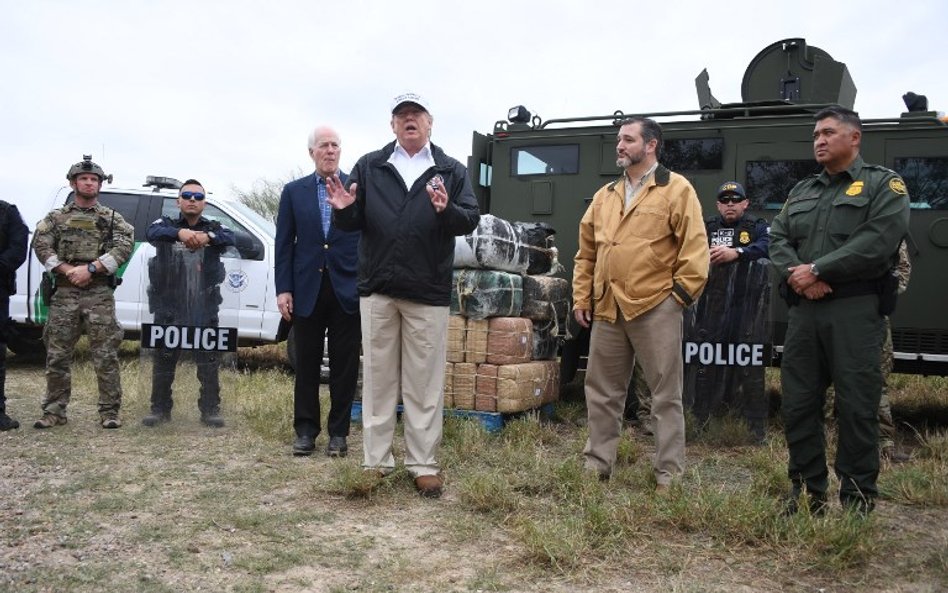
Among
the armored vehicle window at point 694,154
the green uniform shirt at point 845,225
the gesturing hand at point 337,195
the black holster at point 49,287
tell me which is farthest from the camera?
the armored vehicle window at point 694,154

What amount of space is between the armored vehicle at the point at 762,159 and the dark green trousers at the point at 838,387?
274cm

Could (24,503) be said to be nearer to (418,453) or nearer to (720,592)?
(418,453)

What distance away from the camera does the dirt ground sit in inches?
110

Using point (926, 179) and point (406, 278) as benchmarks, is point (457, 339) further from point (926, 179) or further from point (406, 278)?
point (926, 179)

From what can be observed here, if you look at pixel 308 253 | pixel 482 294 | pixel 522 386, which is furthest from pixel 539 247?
pixel 308 253

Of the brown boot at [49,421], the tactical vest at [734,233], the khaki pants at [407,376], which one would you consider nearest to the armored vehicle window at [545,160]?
the tactical vest at [734,233]

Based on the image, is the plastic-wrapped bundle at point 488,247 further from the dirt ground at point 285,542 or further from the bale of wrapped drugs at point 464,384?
the dirt ground at point 285,542

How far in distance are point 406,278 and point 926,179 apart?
4.32 meters

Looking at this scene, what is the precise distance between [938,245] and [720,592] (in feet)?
14.2

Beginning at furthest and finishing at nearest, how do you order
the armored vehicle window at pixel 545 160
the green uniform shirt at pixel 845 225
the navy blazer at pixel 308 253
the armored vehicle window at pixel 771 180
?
1. the armored vehicle window at pixel 545 160
2. the armored vehicle window at pixel 771 180
3. the navy blazer at pixel 308 253
4. the green uniform shirt at pixel 845 225

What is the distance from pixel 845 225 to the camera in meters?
3.46

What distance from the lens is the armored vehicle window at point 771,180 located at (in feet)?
20.9

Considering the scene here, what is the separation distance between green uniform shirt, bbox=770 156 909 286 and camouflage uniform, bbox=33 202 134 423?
442cm

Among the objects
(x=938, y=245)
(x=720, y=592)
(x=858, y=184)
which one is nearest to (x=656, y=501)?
(x=720, y=592)
